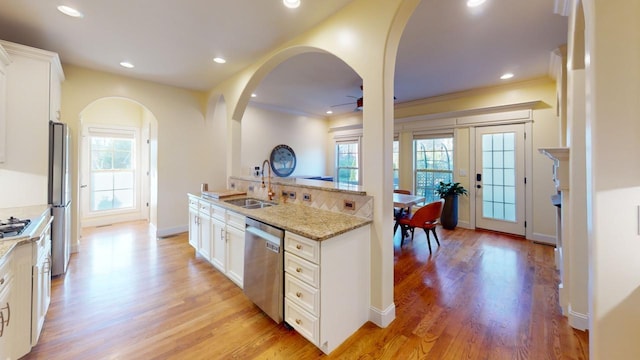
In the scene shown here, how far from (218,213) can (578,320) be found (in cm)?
348

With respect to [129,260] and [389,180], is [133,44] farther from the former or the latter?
[389,180]

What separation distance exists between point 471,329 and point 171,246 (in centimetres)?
411

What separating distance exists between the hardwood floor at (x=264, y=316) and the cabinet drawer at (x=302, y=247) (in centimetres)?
69

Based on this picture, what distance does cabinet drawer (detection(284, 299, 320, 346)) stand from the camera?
1680 millimetres

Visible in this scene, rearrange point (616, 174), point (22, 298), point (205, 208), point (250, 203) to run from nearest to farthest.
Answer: point (616, 174), point (22, 298), point (205, 208), point (250, 203)

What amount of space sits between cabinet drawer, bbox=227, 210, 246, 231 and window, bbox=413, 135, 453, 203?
4.16 m

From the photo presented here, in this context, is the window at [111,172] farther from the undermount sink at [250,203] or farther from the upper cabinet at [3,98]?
the undermount sink at [250,203]

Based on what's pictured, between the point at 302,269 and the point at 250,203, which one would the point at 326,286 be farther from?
the point at 250,203

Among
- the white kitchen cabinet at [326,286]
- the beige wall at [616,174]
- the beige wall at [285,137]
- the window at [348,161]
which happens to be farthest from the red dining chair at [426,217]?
the beige wall at [285,137]

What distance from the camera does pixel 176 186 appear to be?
4641 mm

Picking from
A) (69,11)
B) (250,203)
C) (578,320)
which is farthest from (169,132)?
(578,320)

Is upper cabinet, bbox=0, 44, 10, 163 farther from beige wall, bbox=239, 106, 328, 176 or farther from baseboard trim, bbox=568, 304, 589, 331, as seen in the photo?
baseboard trim, bbox=568, 304, 589, 331

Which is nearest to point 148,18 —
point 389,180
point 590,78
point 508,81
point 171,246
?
point 389,180

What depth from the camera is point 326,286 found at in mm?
1688
